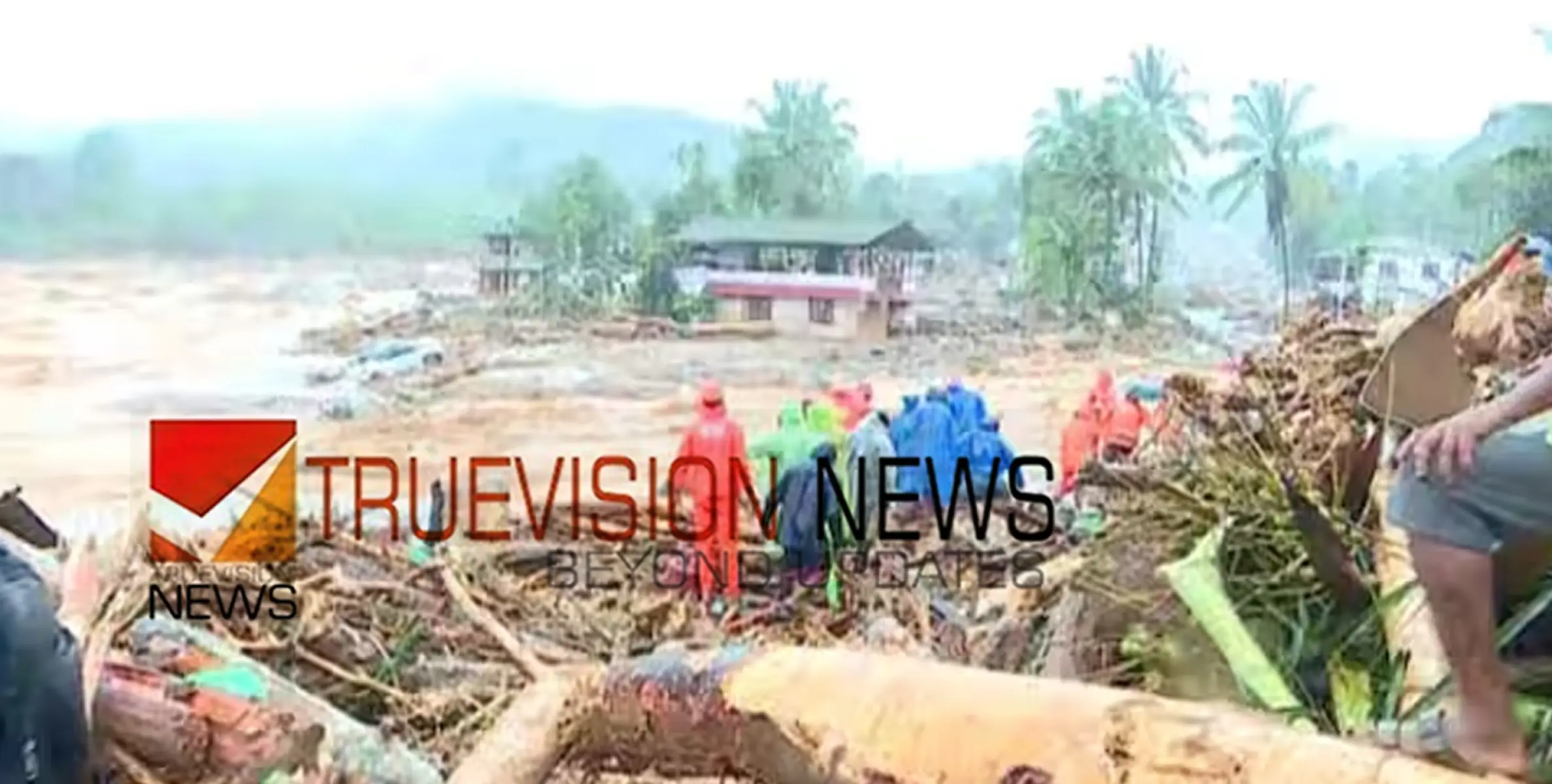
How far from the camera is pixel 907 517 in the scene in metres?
2.12

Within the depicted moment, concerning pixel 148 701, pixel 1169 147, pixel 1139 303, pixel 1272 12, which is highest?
pixel 1272 12

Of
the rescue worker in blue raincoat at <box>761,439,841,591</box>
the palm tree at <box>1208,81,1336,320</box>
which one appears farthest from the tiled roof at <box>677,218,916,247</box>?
the palm tree at <box>1208,81,1336,320</box>

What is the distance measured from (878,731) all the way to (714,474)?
30 cm

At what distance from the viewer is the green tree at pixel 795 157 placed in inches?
82.7

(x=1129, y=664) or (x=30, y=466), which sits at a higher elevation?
(x=30, y=466)

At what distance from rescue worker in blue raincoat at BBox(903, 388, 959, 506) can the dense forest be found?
6.3 inches

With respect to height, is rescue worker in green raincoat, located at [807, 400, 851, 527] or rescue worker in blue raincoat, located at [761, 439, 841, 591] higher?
rescue worker in green raincoat, located at [807, 400, 851, 527]

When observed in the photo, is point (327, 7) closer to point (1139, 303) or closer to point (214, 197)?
point (214, 197)

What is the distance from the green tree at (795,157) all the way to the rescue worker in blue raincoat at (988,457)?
0.27 m

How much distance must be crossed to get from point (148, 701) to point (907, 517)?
0.81 m

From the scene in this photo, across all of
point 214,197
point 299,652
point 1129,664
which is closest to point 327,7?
point 214,197

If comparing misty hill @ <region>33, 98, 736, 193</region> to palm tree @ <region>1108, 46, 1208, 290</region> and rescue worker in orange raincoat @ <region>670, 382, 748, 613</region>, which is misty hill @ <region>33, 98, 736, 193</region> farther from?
palm tree @ <region>1108, 46, 1208, 290</region>

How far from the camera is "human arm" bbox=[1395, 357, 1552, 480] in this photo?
1.97 m

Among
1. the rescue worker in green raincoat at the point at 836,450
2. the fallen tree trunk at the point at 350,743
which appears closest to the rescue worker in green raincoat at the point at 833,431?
the rescue worker in green raincoat at the point at 836,450
